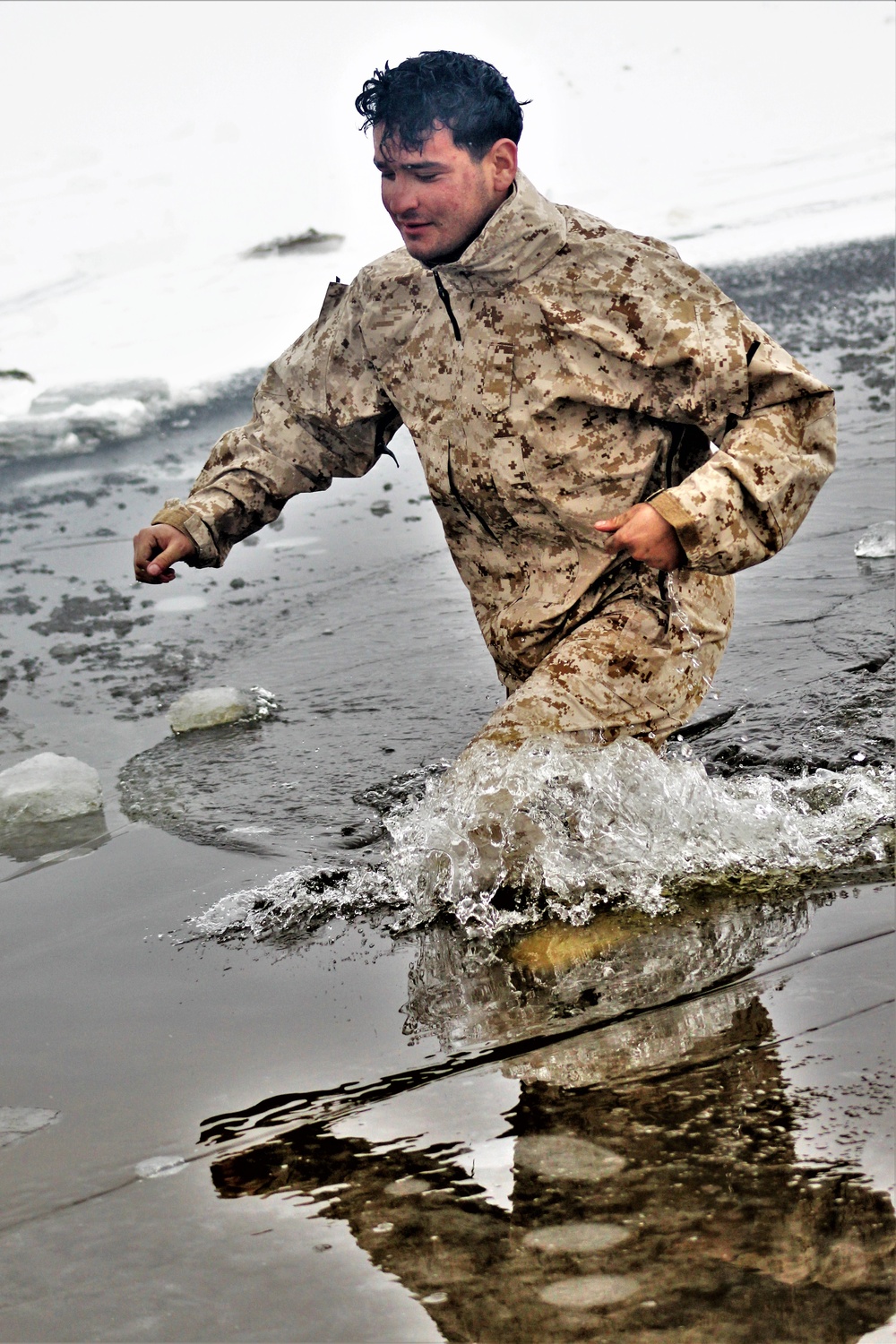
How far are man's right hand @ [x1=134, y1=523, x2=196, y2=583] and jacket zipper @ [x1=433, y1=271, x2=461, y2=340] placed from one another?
2.59ft

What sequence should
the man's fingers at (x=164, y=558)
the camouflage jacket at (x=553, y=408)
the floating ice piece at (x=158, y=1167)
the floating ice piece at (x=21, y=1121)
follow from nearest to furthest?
1. the floating ice piece at (x=158, y=1167)
2. the floating ice piece at (x=21, y=1121)
3. the camouflage jacket at (x=553, y=408)
4. the man's fingers at (x=164, y=558)

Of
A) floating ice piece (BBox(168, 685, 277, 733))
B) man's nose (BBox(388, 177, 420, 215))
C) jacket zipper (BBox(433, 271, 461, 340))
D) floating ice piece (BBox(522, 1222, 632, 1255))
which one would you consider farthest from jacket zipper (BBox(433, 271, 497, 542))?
floating ice piece (BBox(522, 1222, 632, 1255))

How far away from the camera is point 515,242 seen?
3.15 metres

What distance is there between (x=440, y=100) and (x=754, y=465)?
964 millimetres

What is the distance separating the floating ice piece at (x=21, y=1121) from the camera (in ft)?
7.91

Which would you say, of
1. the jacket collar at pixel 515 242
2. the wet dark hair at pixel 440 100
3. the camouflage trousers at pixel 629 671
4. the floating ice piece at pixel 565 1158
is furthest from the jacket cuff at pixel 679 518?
the floating ice piece at pixel 565 1158

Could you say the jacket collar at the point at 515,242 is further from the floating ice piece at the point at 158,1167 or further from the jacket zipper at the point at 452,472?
the floating ice piece at the point at 158,1167

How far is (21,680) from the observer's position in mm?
5156

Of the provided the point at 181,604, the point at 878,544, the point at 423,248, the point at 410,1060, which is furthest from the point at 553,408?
the point at 181,604

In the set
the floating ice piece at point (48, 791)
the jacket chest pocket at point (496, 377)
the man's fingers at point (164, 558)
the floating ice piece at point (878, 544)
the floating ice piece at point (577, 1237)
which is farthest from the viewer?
the floating ice piece at point (878, 544)

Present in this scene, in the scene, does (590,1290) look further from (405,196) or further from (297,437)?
(297,437)

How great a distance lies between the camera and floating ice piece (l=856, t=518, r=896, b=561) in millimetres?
5699

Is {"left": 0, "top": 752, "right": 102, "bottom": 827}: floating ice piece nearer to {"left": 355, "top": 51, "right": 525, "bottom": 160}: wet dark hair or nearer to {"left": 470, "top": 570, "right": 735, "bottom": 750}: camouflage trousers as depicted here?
{"left": 470, "top": 570, "right": 735, "bottom": 750}: camouflage trousers

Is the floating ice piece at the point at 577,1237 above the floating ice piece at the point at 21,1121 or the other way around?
above
